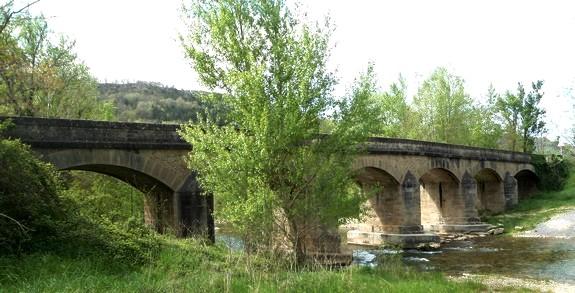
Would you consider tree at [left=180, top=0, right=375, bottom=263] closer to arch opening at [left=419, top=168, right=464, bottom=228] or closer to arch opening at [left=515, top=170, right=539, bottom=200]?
arch opening at [left=419, top=168, right=464, bottom=228]

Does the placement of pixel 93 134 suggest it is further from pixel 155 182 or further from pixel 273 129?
pixel 273 129

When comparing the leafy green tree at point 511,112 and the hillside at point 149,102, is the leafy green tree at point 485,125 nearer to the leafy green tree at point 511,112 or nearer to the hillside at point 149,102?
the leafy green tree at point 511,112

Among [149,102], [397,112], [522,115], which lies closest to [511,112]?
[522,115]

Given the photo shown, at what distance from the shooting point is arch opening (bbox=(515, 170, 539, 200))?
139 feet

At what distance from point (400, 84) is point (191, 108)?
38.9 m

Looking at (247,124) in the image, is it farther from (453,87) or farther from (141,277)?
(453,87)

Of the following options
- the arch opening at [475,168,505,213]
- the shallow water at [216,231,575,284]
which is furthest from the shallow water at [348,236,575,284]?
the arch opening at [475,168,505,213]

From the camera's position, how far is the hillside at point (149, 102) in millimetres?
67438

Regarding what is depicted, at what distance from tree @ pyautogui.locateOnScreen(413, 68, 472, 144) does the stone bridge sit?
475 cm

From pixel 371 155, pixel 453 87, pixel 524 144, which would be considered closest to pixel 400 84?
pixel 453 87

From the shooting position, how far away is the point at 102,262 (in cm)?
846

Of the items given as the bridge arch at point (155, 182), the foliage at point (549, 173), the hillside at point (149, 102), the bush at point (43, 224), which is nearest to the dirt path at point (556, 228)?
the foliage at point (549, 173)

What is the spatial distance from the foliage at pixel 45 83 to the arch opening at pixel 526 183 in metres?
33.1

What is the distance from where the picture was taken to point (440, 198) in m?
33.0
